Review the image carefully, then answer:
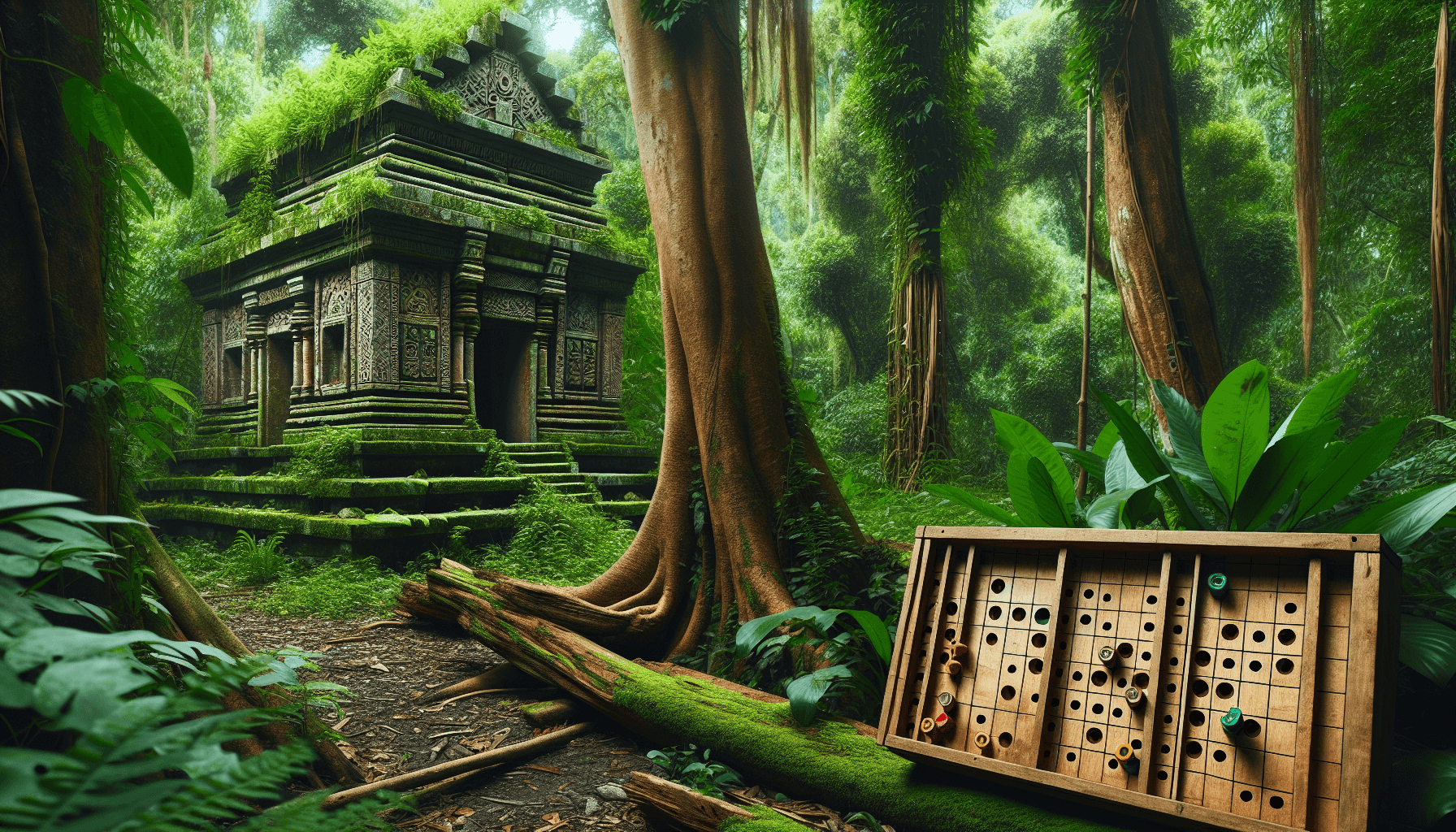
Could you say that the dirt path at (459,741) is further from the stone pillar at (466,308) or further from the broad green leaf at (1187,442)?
the stone pillar at (466,308)

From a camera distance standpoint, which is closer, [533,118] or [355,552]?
[355,552]

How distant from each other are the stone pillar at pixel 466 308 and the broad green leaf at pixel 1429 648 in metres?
7.81

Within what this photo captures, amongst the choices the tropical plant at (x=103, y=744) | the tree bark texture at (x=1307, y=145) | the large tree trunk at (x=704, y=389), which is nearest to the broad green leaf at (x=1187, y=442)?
the large tree trunk at (x=704, y=389)

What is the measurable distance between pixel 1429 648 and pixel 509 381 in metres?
8.63

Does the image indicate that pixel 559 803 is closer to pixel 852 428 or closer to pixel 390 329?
pixel 390 329

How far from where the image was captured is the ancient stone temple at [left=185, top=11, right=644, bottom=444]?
299 inches

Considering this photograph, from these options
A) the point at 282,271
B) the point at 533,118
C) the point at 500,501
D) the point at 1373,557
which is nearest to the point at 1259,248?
the point at 533,118

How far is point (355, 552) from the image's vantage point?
615 cm

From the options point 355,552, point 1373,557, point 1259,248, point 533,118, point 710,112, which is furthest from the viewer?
point 1259,248

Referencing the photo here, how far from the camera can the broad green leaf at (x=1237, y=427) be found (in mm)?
1863

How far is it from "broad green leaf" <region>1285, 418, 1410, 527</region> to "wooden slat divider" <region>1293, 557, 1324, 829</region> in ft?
1.63

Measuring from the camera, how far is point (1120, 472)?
2.35 m

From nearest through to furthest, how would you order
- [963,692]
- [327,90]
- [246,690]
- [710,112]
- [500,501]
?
[963,692], [246,690], [710,112], [500,501], [327,90]

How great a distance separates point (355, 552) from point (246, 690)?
4274mm
